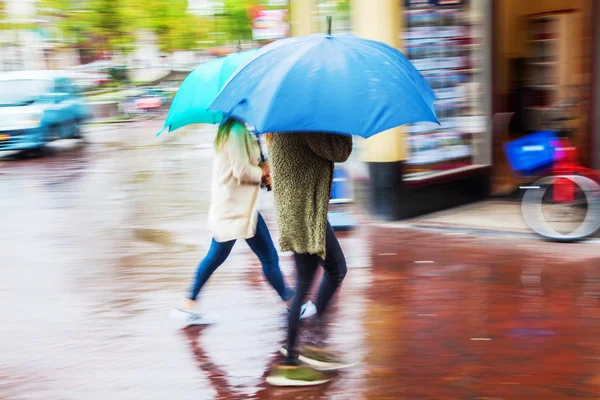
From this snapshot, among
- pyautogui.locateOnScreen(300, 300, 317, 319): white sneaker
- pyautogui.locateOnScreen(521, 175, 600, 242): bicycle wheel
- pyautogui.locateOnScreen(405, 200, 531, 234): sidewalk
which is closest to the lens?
pyautogui.locateOnScreen(300, 300, 317, 319): white sneaker

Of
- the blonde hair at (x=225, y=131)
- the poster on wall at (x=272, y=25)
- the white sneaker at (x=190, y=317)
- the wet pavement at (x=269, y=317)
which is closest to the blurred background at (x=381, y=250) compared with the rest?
the wet pavement at (x=269, y=317)

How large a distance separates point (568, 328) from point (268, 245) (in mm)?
2059

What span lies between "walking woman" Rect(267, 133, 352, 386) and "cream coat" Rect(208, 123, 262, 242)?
652 mm

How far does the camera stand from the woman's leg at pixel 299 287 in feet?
13.0

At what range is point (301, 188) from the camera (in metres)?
3.84

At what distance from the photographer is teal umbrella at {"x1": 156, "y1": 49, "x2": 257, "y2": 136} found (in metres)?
4.39

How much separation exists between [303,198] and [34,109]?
12.4 m

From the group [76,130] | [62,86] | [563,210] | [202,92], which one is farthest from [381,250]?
[76,130]

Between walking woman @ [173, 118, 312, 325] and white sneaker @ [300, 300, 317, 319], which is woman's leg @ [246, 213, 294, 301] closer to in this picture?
walking woman @ [173, 118, 312, 325]

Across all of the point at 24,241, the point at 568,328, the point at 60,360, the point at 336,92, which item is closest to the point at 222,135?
the point at 336,92

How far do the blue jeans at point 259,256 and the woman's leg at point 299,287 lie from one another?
0.87 metres

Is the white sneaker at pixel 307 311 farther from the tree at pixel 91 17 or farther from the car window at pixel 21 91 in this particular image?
the tree at pixel 91 17

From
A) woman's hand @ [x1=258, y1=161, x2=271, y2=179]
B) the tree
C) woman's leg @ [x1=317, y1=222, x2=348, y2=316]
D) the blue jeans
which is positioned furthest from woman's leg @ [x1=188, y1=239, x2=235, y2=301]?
the tree

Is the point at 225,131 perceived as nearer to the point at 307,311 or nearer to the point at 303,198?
the point at 303,198
